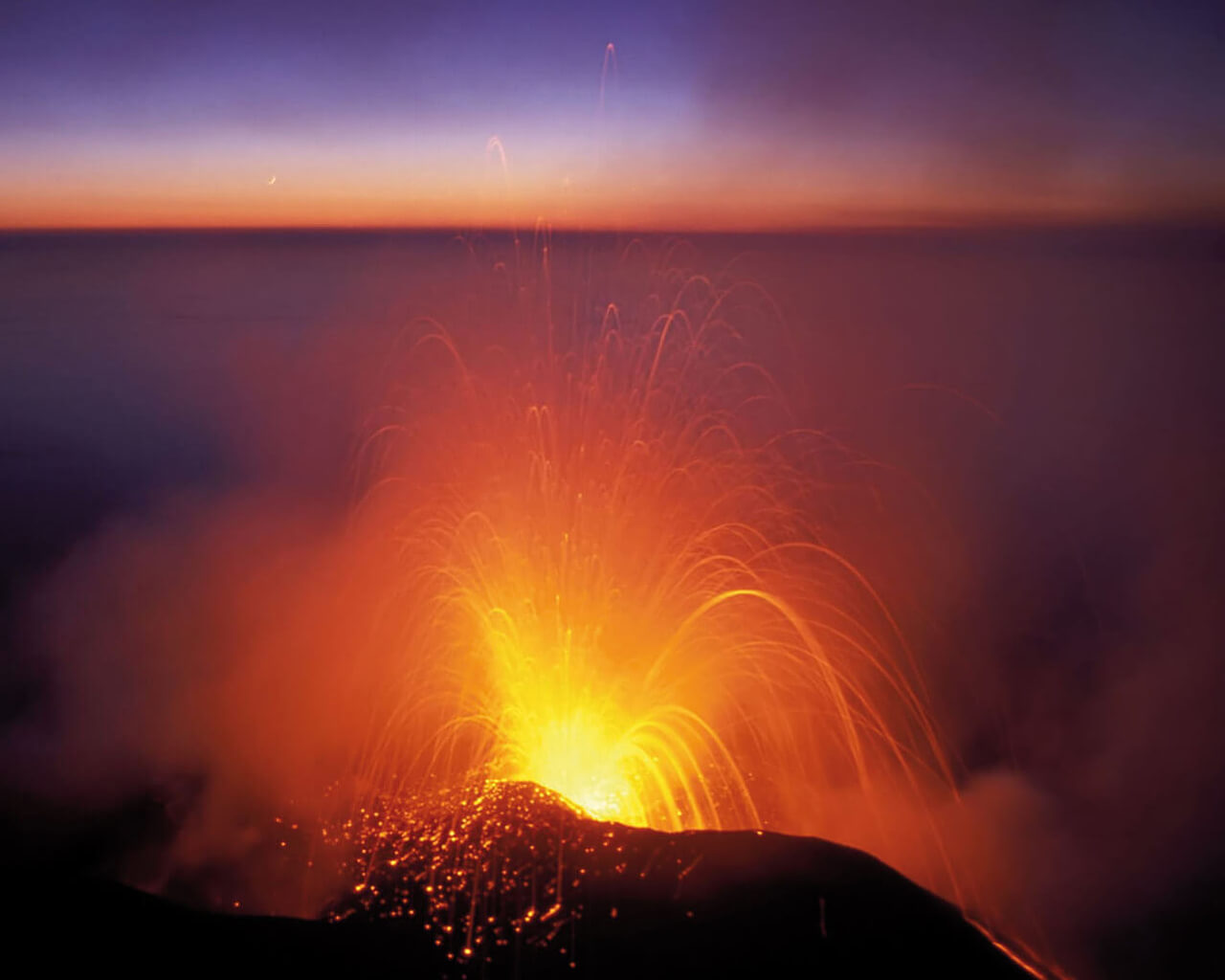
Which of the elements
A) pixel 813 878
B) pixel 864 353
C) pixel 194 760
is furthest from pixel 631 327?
pixel 813 878

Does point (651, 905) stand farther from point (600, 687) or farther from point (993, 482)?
point (993, 482)

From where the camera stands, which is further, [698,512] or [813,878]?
[698,512]

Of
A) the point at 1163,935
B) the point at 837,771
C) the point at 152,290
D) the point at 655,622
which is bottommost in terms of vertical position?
the point at 1163,935

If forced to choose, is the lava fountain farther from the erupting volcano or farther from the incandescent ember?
the incandescent ember

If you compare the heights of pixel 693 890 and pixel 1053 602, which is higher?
pixel 693 890

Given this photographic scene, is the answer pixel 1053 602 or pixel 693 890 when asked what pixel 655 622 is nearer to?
pixel 693 890

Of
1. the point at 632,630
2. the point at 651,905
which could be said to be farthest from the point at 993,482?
the point at 651,905

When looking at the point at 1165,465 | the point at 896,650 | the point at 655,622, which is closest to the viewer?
the point at 655,622
